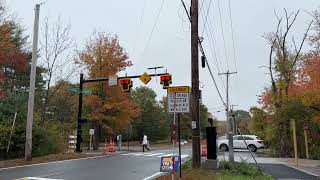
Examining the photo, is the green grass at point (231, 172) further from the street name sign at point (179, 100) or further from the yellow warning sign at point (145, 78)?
the yellow warning sign at point (145, 78)

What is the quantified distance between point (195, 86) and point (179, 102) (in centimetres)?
440

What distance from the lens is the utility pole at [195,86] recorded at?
16.3 metres

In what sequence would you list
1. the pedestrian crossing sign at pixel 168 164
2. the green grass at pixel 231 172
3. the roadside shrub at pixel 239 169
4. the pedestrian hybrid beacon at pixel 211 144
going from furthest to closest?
the pedestrian hybrid beacon at pixel 211 144
the roadside shrub at pixel 239 169
the green grass at pixel 231 172
the pedestrian crossing sign at pixel 168 164

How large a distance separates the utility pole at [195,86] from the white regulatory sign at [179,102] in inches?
158

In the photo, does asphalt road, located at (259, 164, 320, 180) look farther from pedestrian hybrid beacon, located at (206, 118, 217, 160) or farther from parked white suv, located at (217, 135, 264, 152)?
parked white suv, located at (217, 135, 264, 152)

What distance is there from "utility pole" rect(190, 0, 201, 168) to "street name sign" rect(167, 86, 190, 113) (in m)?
4.00

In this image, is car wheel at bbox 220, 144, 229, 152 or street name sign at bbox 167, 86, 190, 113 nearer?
street name sign at bbox 167, 86, 190, 113

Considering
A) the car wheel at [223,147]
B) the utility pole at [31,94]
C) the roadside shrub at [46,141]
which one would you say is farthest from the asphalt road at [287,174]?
the car wheel at [223,147]

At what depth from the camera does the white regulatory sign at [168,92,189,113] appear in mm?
12289

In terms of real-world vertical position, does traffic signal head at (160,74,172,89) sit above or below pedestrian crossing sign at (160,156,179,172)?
above

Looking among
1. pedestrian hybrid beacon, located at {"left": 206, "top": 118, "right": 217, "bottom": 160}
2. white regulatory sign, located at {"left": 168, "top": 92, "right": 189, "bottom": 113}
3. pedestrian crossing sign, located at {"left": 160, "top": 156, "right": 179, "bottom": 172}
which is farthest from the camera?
pedestrian hybrid beacon, located at {"left": 206, "top": 118, "right": 217, "bottom": 160}

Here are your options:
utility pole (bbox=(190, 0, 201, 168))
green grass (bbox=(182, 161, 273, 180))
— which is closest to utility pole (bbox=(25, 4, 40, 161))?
green grass (bbox=(182, 161, 273, 180))

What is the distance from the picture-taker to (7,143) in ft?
75.7

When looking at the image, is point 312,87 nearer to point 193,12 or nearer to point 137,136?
point 193,12
